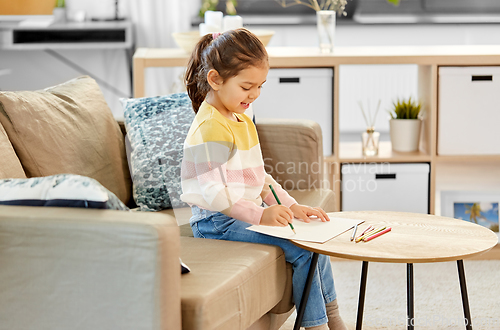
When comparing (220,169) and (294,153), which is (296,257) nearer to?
(220,169)

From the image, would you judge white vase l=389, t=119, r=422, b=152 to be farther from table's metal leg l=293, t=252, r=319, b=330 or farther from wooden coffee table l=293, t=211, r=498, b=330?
table's metal leg l=293, t=252, r=319, b=330

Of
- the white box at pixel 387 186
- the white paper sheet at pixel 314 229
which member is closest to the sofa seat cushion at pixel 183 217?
the white paper sheet at pixel 314 229

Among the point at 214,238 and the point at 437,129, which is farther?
the point at 437,129

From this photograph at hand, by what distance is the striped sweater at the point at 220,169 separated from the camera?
129 centimetres

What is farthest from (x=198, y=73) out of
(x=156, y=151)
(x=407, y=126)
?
(x=407, y=126)

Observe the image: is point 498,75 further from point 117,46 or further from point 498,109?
point 117,46

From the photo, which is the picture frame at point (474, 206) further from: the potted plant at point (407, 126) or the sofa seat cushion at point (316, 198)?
the sofa seat cushion at point (316, 198)

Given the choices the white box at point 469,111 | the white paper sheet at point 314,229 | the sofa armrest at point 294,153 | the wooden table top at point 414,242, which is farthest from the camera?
the white box at point 469,111

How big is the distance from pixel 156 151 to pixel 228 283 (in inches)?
27.7

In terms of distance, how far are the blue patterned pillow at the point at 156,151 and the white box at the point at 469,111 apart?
1048mm

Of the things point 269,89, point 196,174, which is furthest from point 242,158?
point 269,89

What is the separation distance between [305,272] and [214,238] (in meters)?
0.25

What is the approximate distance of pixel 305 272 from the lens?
4.28ft

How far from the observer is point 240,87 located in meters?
1.32
